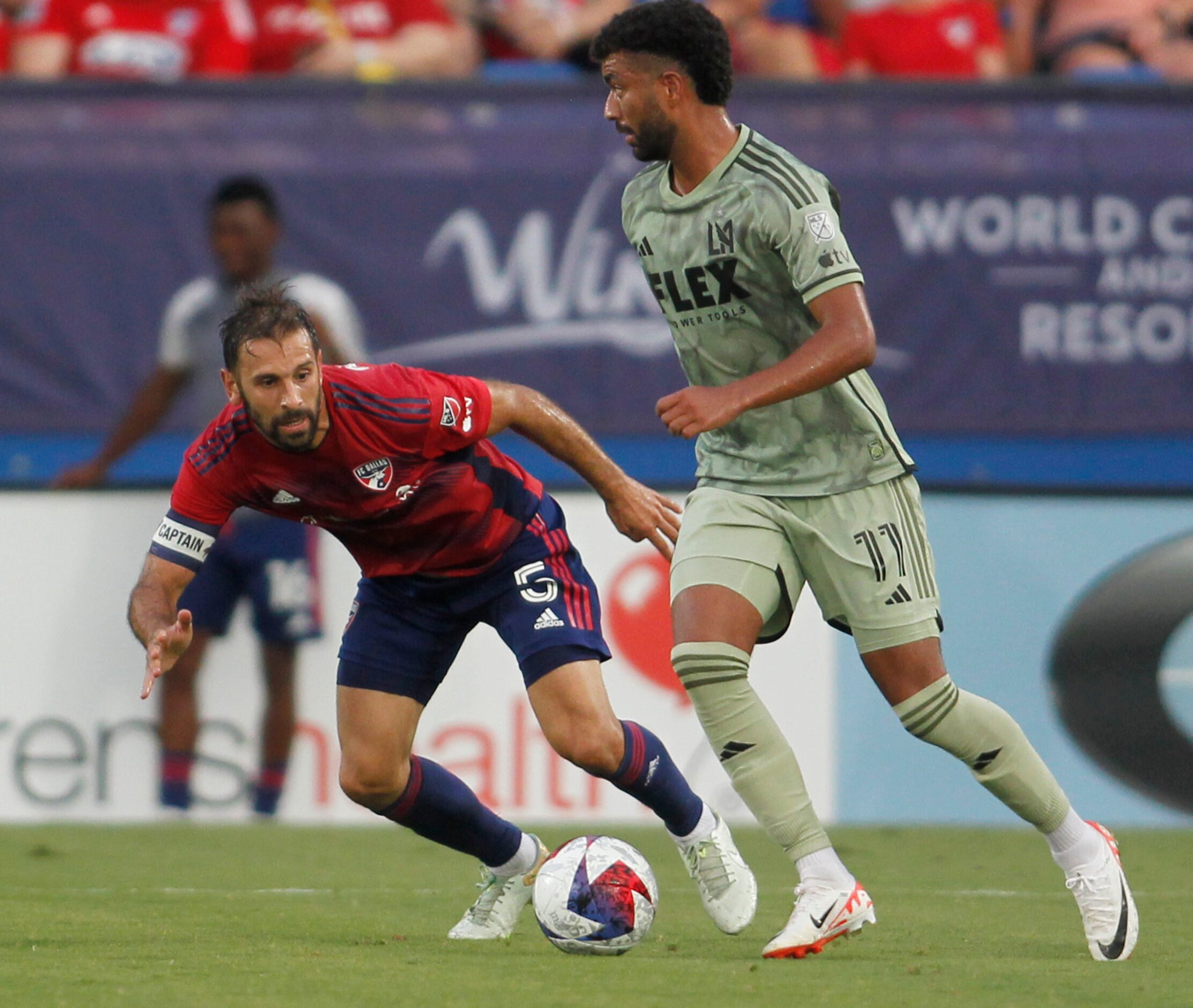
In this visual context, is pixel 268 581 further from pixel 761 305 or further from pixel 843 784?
pixel 761 305

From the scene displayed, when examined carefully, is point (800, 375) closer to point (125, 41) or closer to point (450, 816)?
point (450, 816)

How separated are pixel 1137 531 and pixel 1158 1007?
4215 mm

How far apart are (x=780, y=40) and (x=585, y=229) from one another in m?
2.14

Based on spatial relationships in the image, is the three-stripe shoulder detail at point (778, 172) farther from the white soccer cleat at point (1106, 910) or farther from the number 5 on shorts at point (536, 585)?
the white soccer cleat at point (1106, 910)

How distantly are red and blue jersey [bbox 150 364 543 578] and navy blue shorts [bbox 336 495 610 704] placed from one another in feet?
0.17

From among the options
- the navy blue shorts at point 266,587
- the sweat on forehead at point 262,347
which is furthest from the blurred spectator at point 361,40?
the sweat on forehead at point 262,347

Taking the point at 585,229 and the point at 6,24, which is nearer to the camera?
the point at 585,229

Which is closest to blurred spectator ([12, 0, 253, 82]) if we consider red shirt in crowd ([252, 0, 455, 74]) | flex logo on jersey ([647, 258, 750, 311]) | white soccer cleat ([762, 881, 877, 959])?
red shirt in crowd ([252, 0, 455, 74])

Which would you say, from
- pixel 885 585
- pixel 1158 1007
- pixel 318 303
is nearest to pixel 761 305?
pixel 885 585

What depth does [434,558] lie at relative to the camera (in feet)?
17.0

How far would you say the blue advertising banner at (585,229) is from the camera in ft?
27.9

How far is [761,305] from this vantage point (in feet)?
15.7

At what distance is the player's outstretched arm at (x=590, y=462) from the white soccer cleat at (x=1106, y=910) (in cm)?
128

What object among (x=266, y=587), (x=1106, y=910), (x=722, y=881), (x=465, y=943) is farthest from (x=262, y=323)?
(x=266, y=587)
